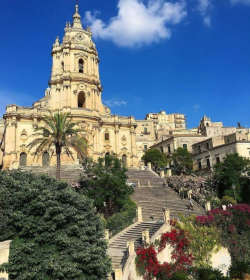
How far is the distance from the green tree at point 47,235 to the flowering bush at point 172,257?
12.3 feet

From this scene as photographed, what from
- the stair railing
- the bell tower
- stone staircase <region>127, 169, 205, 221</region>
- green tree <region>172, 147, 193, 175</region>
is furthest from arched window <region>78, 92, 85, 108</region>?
the stair railing

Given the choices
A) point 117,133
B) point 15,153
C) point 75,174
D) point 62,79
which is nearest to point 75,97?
point 62,79

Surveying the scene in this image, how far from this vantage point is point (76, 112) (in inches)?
1865

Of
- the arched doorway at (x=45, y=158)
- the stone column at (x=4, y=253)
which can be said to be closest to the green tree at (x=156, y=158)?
the arched doorway at (x=45, y=158)

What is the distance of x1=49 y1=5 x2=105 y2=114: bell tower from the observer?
49906 millimetres

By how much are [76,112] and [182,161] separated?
57.9 feet

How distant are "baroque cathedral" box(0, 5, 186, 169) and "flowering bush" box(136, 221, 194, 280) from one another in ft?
89.4

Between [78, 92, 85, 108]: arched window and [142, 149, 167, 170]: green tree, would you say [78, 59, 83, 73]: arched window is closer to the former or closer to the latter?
[78, 92, 85, 108]: arched window

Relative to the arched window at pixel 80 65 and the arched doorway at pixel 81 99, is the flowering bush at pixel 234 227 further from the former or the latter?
the arched window at pixel 80 65

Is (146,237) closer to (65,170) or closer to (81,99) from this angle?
(65,170)

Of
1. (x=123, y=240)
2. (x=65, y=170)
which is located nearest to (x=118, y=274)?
(x=123, y=240)

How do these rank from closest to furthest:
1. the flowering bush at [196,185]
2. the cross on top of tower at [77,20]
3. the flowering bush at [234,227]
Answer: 1. the flowering bush at [234,227]
2. the flowering bush at [196,185]
3. the cross on top of tower at [77,20]

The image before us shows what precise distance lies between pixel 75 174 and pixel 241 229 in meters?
20.2

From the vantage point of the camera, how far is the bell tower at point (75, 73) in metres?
49.9
